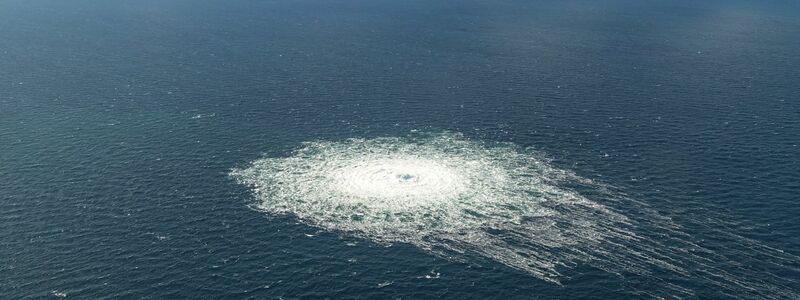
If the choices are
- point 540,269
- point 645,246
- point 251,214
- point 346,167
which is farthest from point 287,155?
point 645,246

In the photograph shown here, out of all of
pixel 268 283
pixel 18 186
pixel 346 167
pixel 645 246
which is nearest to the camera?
pixel 268 283

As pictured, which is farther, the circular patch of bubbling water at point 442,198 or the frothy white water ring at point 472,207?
the circular patch of bubbling water at point 442,198

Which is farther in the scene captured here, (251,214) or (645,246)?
(251,214)

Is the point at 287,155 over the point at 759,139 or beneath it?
beneath

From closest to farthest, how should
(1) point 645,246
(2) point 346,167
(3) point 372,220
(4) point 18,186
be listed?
(1) point 645,246
(3) point 372,220
(4) point 18,186
(2) point 346,167

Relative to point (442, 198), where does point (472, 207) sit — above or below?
above

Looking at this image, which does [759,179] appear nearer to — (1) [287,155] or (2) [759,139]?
(2) [759,139]

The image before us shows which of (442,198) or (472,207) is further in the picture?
(442,198)

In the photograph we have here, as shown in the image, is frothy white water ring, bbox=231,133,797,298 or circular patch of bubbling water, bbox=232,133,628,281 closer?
frothy white water ring, bbox=231,133,797,298
